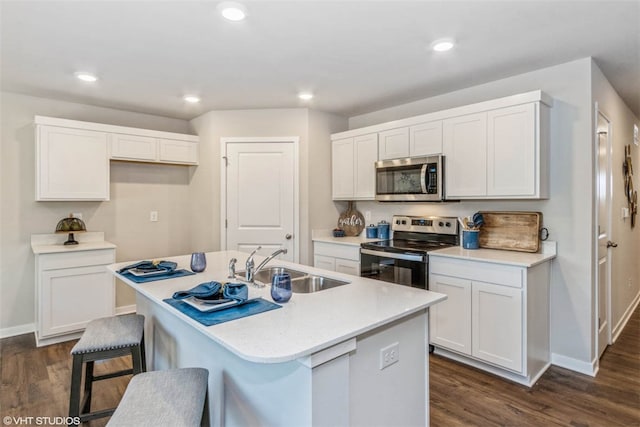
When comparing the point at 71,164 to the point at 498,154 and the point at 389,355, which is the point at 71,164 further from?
the point at 498,154

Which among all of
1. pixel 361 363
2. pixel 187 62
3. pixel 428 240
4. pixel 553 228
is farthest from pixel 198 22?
pixel 553 228

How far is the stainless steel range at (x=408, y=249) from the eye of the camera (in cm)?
304

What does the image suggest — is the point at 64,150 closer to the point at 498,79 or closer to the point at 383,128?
the point at 383,128

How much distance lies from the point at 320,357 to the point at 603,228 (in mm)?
3056

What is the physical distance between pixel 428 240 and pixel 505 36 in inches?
76.2

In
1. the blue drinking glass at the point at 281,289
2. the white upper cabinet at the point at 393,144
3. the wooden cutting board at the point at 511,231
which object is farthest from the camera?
the white upper cabinet at the point at 393,144

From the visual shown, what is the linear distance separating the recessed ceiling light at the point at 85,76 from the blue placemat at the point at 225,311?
238 centimetres

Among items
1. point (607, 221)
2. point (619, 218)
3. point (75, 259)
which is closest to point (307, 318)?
point (75, 259)

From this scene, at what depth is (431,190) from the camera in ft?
10.7

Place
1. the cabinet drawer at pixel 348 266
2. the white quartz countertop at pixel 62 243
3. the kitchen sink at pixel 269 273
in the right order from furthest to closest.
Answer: the cabinet drawer at pixel 348 266
the white quartz countertop at pixel 62 243
the kitchen sink at pixel 269 273

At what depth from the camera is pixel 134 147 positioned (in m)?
3.95

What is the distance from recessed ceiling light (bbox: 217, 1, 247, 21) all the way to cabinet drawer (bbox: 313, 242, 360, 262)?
90.6 inches

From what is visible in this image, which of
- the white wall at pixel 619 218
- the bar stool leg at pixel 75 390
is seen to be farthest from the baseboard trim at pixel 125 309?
the white wall at pixel 619 218

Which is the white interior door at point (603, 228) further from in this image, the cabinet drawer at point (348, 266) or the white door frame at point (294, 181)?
the white door frame at point (294, 181)
